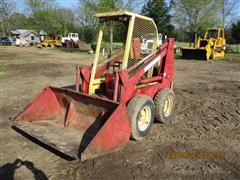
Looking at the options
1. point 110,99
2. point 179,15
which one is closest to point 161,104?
point 110,99

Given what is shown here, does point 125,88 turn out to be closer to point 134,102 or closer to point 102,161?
point 134,102

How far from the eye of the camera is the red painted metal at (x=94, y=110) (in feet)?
15.1

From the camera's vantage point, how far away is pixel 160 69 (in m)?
6.53

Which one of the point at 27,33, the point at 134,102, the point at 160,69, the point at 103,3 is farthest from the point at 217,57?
the point at 27,33

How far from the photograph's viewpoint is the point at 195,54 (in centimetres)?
2344

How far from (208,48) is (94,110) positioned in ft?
63.3

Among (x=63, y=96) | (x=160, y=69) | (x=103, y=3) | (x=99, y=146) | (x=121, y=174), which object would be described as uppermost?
(x=103, y=3)

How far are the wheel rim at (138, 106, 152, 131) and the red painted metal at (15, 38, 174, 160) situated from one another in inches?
12.4

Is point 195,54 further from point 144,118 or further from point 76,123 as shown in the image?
point 76,123

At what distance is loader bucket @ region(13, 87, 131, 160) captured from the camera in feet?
14.8

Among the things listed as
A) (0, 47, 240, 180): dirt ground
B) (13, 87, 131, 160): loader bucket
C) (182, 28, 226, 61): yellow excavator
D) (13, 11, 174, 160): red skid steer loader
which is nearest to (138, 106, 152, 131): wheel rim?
(13, 11, 174, 160): red skid steer loader

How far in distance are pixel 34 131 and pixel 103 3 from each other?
26.6m

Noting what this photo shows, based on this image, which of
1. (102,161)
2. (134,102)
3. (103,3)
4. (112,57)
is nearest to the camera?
(102,161)

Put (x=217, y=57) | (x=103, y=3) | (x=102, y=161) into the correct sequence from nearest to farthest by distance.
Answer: (x=102, y=161) → (x=217, y=57) → (x=103, y=3)
